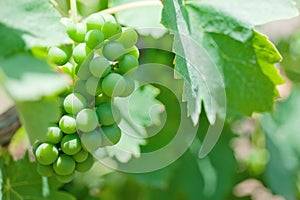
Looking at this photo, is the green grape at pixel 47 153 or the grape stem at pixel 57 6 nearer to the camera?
the green grape at pixel 47 153

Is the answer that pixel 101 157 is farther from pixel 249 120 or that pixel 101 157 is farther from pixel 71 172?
pixel 249 120

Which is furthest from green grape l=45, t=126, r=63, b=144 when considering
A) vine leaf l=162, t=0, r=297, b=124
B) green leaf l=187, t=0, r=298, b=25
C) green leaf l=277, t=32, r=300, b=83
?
green leaf l=277, t=32, r=300, b=83

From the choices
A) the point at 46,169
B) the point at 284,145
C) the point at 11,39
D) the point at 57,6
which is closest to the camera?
the point at 11,39

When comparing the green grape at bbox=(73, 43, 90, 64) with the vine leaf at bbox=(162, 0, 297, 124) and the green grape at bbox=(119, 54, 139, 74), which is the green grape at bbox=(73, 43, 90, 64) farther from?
the vine leaf at bbox=(162, 0, 297, 124)

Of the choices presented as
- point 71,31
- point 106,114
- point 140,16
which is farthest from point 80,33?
point 140,16

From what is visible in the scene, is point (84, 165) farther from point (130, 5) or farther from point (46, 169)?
point (130, 5)

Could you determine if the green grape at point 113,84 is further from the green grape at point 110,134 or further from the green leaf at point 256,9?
the green leaf at point 256,9

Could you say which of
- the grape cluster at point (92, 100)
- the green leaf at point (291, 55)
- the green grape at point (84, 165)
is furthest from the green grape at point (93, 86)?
the green leaf at point (291, 55)

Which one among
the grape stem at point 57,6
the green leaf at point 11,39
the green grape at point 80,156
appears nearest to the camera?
the green leaf at point 11,39
